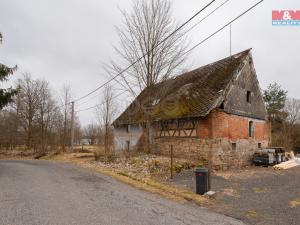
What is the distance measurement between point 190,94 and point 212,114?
353 cm

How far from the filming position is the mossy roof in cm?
1755

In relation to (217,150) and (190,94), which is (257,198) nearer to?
(217,150)

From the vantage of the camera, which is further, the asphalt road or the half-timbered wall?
Answer: the half-timbered wall

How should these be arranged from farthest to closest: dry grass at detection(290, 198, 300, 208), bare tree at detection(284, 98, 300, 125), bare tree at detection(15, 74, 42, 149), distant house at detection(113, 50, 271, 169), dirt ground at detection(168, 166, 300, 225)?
1. bare tree at detection(284, 98, 300, 125)
2. bare tree at detection(15, 74, 42, 149)
3. distant house at detection(113, 50, 271, 169)
4. dry grass at detection(290, 198, 300, 208)
5. dirt ground at detection(168, 166, 300, 225)

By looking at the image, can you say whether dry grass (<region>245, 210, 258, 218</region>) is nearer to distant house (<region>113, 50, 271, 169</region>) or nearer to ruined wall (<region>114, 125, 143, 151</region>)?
distant house (<region>113, 50, 271, 169</region>)

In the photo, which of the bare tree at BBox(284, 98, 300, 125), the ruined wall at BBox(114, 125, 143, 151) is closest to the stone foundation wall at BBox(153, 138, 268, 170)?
the ruined wall at BBox(114, 125, 143, 151)

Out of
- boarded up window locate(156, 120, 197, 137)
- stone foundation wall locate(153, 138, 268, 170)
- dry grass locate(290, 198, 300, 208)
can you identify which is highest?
boarded up window locate(156, 120, 197, 137)

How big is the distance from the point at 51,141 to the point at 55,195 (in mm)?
29543

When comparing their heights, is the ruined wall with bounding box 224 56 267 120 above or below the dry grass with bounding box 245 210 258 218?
above

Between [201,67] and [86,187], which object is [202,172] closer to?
[86,187]

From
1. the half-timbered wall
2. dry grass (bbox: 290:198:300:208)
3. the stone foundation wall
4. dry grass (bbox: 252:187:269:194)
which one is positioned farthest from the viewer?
the half-timbered wall

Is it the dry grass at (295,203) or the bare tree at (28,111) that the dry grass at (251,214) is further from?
the bare tree at (28,111)

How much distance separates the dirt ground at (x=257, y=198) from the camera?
269 inches

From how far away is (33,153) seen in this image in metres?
32.1
